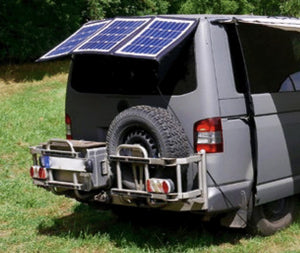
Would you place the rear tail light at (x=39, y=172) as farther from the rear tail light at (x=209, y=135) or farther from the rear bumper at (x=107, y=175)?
the rear tail light at (x=209, y=135)

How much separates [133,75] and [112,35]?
1.32 feet

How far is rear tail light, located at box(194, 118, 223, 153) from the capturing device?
5047 millimetres

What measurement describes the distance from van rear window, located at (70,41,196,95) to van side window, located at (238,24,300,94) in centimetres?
61

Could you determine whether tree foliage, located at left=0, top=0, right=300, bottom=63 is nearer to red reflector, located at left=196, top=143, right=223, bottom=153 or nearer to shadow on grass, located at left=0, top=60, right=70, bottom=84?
shadow on grass, located at left=0, top=60, right=70, bottom=84

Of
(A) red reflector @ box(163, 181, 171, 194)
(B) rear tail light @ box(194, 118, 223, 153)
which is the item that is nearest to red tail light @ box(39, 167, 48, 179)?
(A) red reflector @ box(163, 181, 171, 194)

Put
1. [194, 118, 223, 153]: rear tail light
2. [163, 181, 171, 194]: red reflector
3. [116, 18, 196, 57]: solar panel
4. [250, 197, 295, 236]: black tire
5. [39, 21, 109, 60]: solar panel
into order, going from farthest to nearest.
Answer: [250, 197, 295, 236]: black tire
[39, 21, 109, 60]: solar panel
[194, 118, 223, 153]: rear tail light
[116, 18, 196, 57]: solar panel
[163, 181, 171, 194]: red reflector

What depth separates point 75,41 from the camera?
5.73 meters

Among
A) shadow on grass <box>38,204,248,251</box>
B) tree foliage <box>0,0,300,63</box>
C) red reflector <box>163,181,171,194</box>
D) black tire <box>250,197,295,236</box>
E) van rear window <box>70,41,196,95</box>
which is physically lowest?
shadow on grass <box>38,204,248,251</box>

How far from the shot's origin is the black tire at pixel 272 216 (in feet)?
18.7

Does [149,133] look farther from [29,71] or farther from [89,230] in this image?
[29,71]

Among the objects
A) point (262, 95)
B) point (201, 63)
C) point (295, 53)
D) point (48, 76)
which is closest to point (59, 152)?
point (201, 63)

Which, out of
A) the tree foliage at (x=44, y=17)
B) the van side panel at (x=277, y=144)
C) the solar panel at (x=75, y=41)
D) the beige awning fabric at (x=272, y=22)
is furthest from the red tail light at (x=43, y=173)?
the tree foliage at (x=44, y=17)

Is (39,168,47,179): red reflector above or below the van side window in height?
below

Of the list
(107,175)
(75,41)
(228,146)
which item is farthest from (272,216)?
(75,41)
